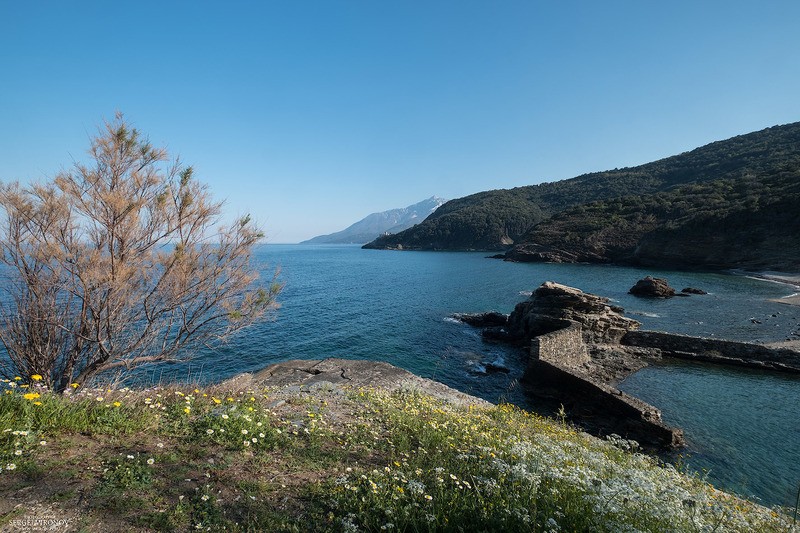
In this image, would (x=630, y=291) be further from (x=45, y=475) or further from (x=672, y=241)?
(x=45, y=475)

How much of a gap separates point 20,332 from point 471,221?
139135 mm

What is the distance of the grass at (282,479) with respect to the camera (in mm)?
3652

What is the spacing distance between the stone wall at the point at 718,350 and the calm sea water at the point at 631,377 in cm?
Answer: 149

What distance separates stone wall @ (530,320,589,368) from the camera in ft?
61.0

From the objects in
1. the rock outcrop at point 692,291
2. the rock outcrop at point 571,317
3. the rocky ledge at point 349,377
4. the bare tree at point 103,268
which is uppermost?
A: the bare tree at point 103,268

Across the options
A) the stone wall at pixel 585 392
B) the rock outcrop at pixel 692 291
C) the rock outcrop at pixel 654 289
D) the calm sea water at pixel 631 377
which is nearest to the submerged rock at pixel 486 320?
the calm sea water at pixel 631 377

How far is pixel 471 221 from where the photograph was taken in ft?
462

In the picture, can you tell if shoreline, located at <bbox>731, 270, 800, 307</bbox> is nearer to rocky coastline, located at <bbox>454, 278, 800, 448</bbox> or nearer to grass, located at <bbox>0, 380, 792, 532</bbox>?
rocky coastline, located at <bbox>454, 278, 800, 448</bbox>

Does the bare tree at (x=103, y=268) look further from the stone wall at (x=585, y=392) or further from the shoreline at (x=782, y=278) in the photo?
the shoreline at (x=782, y=278)

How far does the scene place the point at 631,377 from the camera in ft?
62.9

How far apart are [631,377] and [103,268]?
76.2ft

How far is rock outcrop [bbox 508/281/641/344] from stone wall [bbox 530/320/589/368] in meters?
1.99

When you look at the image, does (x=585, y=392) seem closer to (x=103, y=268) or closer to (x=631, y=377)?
(x=631, y=377)

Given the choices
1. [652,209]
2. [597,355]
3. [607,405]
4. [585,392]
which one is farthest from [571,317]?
[652,209]
